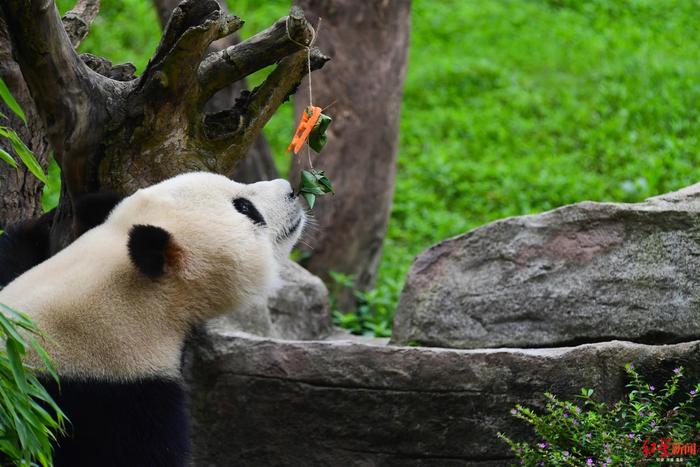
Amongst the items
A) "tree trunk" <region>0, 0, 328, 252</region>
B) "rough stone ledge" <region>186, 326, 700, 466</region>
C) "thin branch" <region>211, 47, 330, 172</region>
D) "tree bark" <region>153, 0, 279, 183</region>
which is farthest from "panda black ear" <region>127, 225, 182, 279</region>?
"tree bark" <region>153, 0, 279, 183</region>

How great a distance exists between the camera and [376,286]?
697 centimetres

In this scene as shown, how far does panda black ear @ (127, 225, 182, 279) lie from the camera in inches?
106

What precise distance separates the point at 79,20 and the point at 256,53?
1131 millimetres

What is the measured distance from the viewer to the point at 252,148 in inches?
253

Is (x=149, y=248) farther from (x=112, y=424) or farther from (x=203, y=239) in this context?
(x=112, y=424)

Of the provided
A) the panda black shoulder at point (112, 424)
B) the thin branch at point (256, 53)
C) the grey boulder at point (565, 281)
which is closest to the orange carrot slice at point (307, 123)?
the thin branch at point (256, 53)

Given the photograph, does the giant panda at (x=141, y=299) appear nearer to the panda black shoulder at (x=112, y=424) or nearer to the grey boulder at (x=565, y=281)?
the panda black shoulder at (x=112, y=424)

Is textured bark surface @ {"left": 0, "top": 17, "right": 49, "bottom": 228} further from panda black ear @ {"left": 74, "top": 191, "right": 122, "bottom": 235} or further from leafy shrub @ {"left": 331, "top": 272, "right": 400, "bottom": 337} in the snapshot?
leafy shrub @ {"left": 331, "top": 272, "right": 400, "bottom": 337}

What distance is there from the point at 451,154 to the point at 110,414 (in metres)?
6.66

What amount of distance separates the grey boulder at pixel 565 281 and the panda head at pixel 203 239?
1.32m

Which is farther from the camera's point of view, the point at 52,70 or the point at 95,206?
the point at 95,206

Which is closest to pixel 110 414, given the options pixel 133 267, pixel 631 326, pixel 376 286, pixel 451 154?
pixel 133 267

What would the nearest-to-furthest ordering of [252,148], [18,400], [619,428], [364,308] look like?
[18,400], [619,428], [364,308], [252,148]

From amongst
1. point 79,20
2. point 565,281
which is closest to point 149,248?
point 79,20
